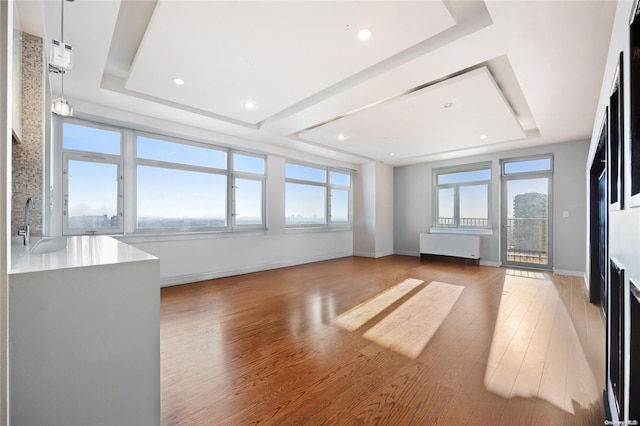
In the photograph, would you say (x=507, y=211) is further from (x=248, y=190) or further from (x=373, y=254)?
(x=248, y=190)

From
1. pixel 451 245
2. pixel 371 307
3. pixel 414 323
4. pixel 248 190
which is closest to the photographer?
pixel 414 323

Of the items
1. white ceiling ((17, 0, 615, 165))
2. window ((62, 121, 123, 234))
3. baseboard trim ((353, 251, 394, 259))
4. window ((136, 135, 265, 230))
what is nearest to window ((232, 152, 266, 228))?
window ((136, 135, 265, 230))

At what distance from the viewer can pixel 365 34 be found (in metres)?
2.36

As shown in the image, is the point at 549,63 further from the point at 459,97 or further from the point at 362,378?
the point at 362,378

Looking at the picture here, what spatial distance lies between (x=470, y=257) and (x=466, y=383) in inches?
210

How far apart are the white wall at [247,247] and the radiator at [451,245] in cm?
234

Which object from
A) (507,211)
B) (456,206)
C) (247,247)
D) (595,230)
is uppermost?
(456,206)

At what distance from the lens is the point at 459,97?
3.55m

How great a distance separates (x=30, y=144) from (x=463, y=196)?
778 cm

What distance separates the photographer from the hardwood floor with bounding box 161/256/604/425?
1651mm

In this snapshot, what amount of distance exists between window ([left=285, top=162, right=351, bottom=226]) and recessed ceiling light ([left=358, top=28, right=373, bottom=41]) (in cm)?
448

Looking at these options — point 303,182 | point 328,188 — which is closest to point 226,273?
point 303,182

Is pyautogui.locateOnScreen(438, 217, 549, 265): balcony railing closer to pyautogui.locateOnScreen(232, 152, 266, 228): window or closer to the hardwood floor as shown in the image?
the hardwood floor

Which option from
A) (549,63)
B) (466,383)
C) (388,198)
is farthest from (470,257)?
(466,383)
